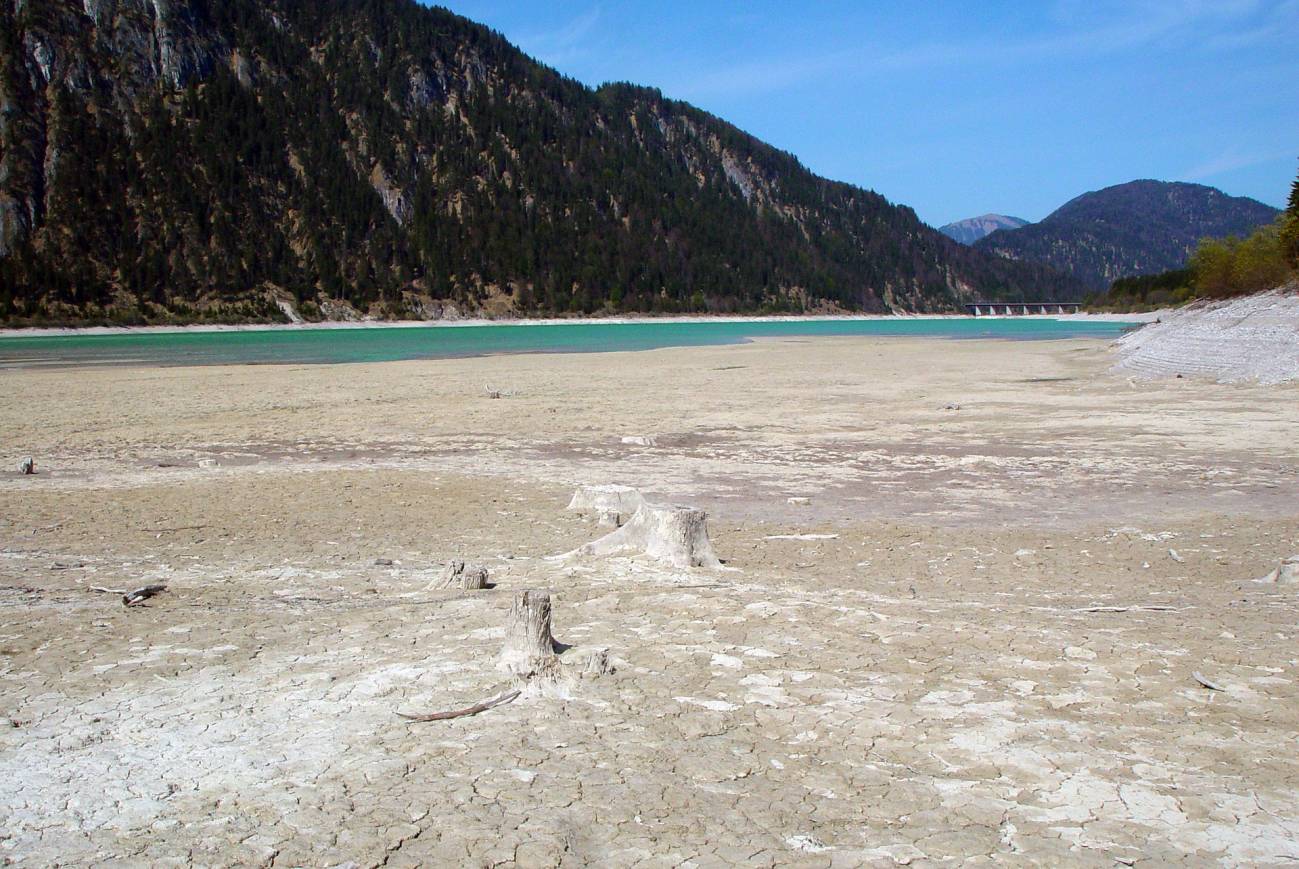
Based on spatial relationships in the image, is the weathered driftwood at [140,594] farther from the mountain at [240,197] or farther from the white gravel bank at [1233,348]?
the mountain at [240,197]

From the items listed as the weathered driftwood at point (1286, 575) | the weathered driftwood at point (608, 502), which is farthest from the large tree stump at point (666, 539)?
the weathered driftwood at point (1286, 575)

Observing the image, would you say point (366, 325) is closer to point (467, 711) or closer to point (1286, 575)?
point (1286, 575)

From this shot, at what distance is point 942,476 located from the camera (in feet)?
42.9

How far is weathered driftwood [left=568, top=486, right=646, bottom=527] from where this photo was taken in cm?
1009

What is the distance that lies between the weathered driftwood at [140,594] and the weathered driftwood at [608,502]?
4.18m

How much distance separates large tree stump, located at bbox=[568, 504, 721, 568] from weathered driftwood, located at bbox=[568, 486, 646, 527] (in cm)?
147

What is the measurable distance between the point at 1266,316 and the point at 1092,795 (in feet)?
105

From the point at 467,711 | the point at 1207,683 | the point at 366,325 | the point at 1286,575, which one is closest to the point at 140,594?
Answer: the point at 467,711

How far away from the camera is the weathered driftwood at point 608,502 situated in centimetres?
1009

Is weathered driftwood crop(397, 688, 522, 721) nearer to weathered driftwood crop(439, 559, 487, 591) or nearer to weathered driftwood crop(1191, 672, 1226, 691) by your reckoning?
weathered driftwood crop(439, 559, 487, 591)

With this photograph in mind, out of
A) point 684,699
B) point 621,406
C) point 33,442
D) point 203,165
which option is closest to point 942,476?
point 684,699

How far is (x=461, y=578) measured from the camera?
739cm

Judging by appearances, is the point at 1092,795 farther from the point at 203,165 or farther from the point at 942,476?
the point at 203,165

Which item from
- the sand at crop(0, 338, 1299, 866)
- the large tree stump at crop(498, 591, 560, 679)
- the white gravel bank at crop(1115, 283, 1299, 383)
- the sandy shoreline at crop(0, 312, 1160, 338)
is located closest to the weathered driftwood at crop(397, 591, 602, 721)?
the large tree stump at crop(498, 591, 560, 679)
